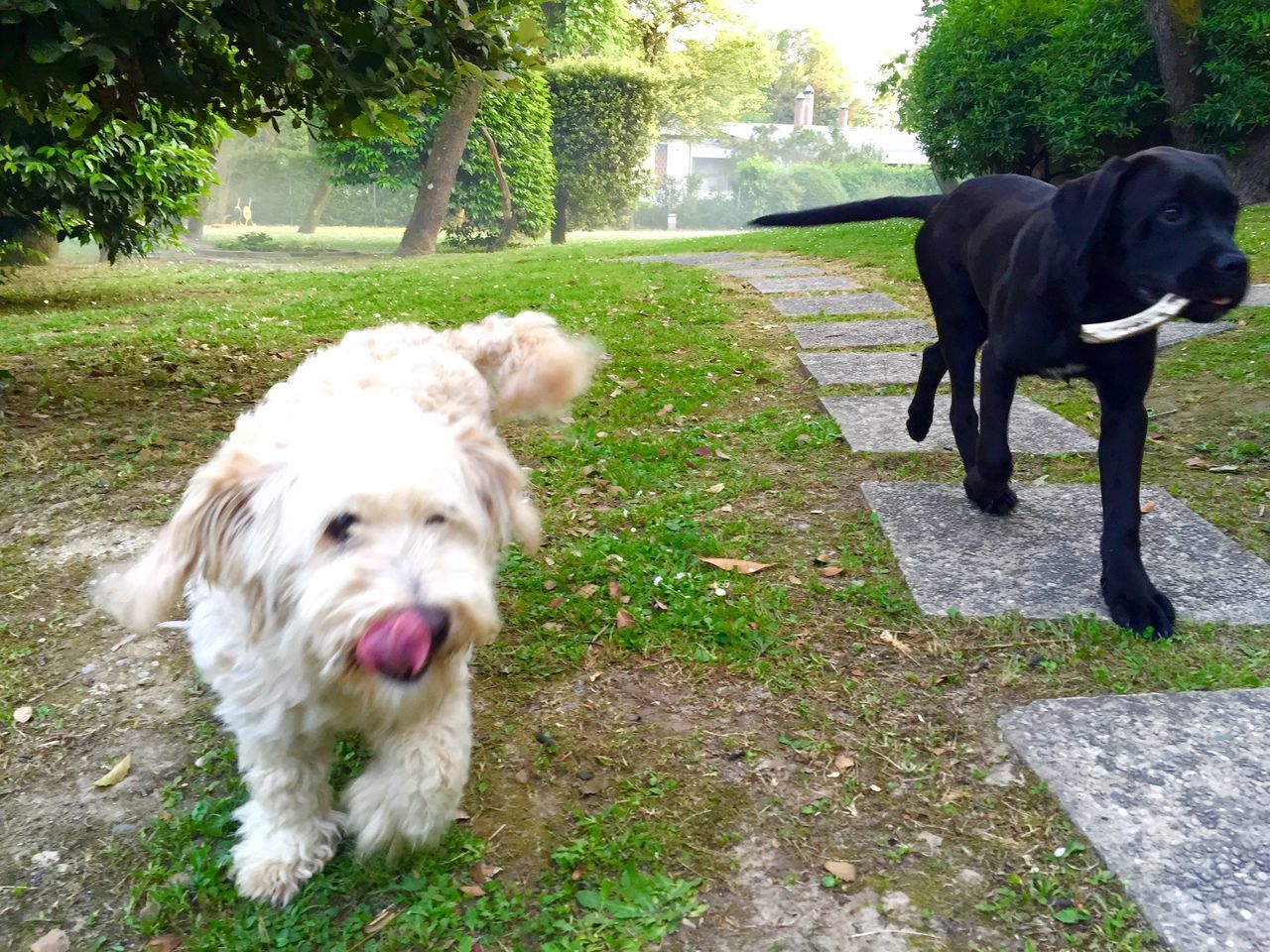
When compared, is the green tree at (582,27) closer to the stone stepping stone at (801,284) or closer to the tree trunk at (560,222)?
the tree trunk at (560,222)

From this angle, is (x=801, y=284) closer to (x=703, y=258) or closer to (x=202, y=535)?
(x=703, y=258)

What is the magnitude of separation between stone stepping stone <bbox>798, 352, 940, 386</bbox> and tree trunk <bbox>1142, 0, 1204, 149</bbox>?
337 inches

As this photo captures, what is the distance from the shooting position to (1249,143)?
42.5ft

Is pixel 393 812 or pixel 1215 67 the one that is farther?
pixel 1215 67

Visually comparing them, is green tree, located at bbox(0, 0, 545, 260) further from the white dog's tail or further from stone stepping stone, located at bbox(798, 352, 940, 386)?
stone stepping stone, located at bbox(798, 352, 940, 386)

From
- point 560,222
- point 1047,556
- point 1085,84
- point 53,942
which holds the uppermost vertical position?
point 1085,84

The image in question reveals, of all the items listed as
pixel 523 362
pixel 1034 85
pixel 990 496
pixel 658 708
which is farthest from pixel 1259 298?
pixel 1034 85

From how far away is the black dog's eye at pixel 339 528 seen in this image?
6.69 feet

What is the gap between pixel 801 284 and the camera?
1112 centimetres

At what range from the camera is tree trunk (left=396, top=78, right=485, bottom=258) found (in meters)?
21.1

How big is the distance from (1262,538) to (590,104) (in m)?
25.4

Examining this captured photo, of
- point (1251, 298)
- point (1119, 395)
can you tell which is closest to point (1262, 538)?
point (1119, 395)

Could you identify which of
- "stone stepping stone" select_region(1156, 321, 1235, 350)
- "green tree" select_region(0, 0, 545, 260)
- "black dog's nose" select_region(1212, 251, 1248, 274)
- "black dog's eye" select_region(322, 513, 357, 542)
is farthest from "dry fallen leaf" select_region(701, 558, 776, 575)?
"stone stepping stone" select_region(1156, 321, 1235, 350)

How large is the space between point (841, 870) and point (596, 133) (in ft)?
88.6
